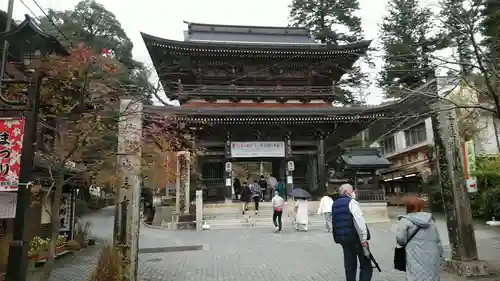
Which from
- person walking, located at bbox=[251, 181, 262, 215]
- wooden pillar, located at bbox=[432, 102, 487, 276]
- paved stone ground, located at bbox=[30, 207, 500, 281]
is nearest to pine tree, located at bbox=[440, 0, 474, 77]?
wooden pillar, located at bbox=[432, 102, 487, 276]

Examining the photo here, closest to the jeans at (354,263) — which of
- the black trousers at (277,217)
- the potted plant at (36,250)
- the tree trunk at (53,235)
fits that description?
the tree trunk at (53,235)

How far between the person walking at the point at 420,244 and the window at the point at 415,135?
31.2 m

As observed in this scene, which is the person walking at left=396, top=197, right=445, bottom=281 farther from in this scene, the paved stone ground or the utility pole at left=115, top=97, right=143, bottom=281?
the utility pole at left=115, top=97, right=143, bottom=281

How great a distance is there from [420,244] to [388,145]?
42.0 meters

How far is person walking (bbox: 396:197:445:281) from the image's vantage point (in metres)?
4.61

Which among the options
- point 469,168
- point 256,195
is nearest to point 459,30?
point 469,168

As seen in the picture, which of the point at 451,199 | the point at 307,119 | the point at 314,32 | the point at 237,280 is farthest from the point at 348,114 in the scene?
the point at 314,32

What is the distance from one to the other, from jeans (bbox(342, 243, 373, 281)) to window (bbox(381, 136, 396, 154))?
3937cm

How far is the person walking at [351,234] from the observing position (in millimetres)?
5617

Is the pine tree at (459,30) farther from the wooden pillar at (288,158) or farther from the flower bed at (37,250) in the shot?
the wooden pillar at (288,158)

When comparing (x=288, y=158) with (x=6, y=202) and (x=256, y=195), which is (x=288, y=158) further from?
(x=6, y=202)

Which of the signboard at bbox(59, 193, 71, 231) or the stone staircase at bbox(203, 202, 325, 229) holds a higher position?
the signboard at bbox(59, 193, 71, 231)

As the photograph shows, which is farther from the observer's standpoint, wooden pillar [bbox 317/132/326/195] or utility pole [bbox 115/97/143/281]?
wooden pillar [bbox 317/132/326/195]

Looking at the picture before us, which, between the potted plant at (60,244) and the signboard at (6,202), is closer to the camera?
the signboard at (6,202)
